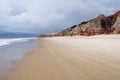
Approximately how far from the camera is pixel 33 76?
859 cm

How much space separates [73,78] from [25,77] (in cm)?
200

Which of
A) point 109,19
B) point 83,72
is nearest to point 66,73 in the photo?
point 83,72

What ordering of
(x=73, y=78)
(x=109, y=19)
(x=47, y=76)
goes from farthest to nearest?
(x=109, y=19) < (x=47, y=76) < (x=73, y=78)

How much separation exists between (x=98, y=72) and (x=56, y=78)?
1.75 meters

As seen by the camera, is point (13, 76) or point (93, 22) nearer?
point (13, 76)

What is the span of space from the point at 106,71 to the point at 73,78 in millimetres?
1592

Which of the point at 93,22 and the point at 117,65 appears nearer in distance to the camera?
the point at 117,65

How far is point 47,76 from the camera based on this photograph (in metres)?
8.38

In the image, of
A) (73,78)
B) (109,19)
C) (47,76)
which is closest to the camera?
(73,78)

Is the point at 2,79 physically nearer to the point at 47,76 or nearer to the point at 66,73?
the point at 47,76

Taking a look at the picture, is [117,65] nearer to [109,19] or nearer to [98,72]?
[98,72]

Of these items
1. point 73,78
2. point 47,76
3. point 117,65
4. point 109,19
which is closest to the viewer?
point 73,78

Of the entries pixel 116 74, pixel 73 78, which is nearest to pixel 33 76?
pixel 73 78

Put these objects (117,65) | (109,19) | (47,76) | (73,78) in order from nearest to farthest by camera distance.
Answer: (73,78), (47,76), (117,65), (109,19)
